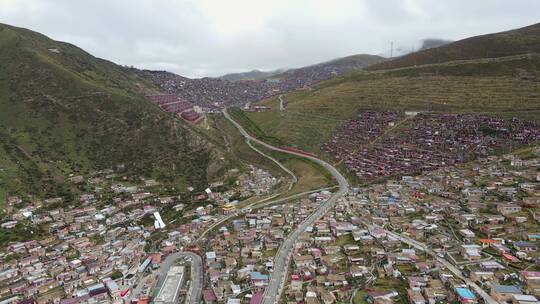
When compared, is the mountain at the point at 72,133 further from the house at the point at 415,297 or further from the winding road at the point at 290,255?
the house at the point at 415,297

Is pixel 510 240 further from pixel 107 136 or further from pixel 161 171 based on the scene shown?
pixel 107 136

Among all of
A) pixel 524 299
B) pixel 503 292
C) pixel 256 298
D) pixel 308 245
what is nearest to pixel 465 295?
pixel 503 292

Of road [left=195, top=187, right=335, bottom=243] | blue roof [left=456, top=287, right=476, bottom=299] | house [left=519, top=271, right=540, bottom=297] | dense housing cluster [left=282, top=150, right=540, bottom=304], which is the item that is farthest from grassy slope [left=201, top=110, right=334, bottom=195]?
house [left=519, top=271, right=540, bottom=297]

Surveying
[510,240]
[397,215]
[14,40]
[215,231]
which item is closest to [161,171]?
[215,231]

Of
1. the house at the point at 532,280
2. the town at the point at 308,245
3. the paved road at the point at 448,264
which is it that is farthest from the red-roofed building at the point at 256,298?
the house at the point at 532,280

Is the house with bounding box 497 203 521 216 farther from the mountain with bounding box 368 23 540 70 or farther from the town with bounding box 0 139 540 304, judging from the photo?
the mountain with bounding box 368 23 540 70
